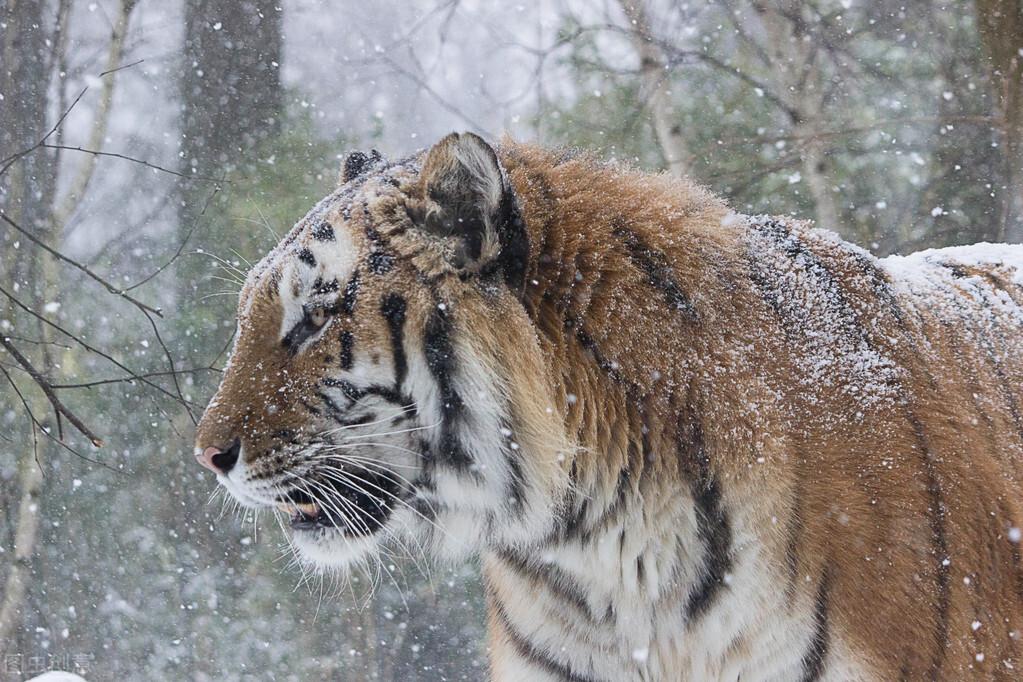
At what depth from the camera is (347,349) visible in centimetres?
181

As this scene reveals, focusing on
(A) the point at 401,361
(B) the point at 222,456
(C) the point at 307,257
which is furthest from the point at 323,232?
(B) the point at 222,456

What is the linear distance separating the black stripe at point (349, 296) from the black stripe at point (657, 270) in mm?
494

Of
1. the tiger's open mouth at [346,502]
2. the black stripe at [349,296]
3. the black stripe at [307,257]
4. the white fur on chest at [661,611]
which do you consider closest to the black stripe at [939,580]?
the white fur on chest at [661,611]

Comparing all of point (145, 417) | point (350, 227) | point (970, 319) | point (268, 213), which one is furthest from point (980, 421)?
point (145, 417)

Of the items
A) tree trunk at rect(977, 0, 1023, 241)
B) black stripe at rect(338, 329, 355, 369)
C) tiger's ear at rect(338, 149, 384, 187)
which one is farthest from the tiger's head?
tree trunk at rect(977, 0, 1023, 241)

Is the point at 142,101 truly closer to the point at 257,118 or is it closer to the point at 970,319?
the point at 257,118

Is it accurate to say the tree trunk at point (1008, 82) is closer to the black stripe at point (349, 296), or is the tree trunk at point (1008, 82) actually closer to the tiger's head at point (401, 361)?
the tiger's head at point (401, 361)

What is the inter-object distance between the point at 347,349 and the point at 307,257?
0.19 m

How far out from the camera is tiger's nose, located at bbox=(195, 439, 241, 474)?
1.82 m

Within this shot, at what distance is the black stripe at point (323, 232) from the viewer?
6.12 ft

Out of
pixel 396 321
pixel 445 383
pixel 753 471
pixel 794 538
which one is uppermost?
pixel 396 321

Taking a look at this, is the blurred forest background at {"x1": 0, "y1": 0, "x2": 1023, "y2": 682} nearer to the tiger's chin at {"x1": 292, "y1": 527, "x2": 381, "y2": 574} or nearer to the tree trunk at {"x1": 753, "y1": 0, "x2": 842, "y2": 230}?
the tree trunk at {"x1": 753, "y1": 0, "x2": 842, "y2": 230}

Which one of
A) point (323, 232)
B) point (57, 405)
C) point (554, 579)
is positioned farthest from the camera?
point (57, 405)

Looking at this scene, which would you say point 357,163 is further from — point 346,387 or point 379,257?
point 346,387
